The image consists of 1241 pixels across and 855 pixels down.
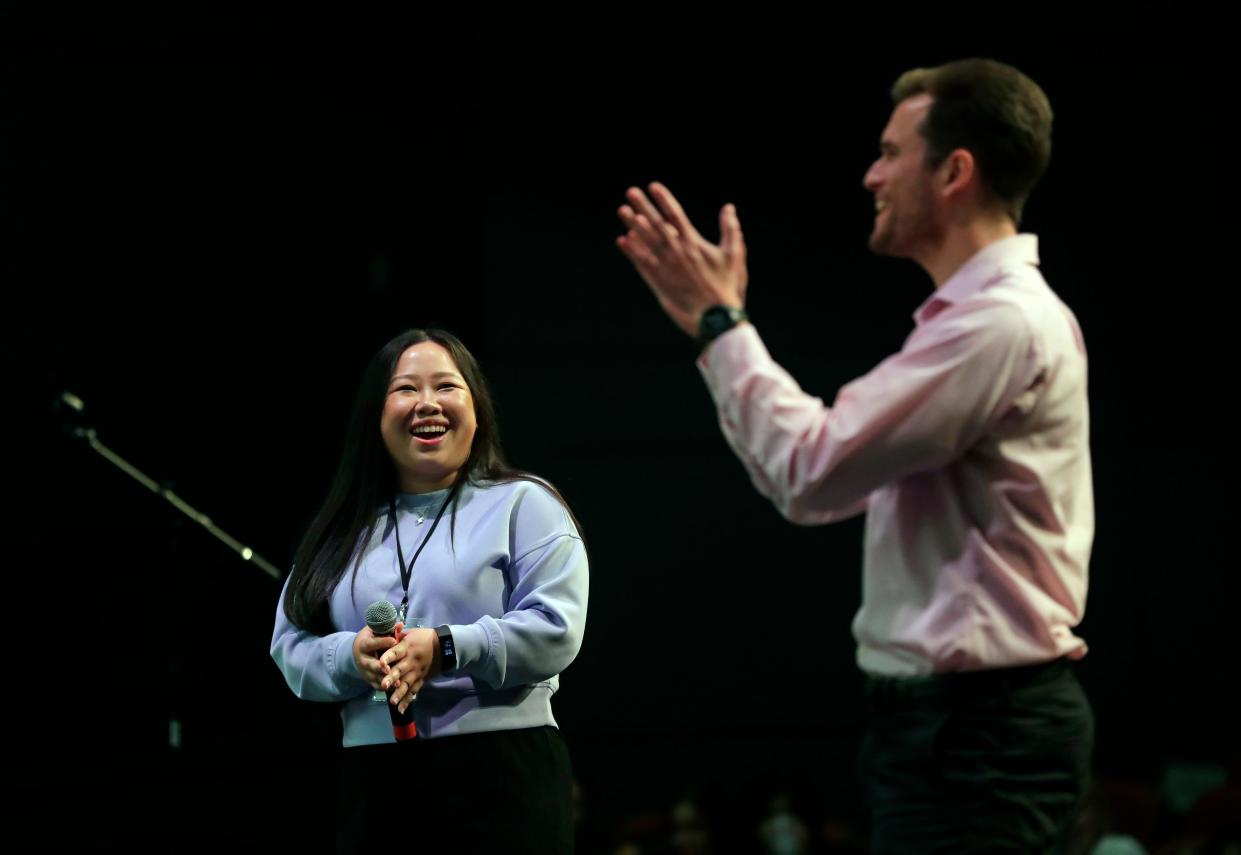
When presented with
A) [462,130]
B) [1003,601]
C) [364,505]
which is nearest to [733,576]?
[462,130]

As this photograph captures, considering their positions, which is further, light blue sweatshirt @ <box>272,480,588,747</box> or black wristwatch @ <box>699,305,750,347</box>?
light blue sweatshirt @ <box>272,480,588,747</box>

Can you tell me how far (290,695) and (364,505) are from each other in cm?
188

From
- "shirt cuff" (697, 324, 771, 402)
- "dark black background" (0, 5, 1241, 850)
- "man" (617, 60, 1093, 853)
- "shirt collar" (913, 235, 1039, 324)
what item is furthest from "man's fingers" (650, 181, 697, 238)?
"dark black background" (0, 5, 1241, 850)

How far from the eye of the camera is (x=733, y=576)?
460 cm

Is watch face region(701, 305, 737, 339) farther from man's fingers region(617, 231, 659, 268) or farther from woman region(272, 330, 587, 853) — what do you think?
woman region(272, 330, 587, 853)

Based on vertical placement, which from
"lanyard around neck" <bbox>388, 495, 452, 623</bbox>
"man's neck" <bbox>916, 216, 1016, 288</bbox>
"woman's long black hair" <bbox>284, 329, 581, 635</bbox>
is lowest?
"lanyard around neck" <bbox>388, 495, 452, 623</bbox>

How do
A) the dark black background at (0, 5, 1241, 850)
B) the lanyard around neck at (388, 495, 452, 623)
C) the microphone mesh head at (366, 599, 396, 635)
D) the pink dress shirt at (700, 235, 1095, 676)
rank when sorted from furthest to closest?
Answer: the dark black background at (0, 5, 1241, 850) < the lanyard around neck at (388, 495, 452, 623) < the microphone mesh head at (366, 599, 396, 635) < the pink dress shirt at (700, 235, 1095, 676)

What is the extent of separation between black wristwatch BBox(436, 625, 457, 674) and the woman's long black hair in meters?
0.27

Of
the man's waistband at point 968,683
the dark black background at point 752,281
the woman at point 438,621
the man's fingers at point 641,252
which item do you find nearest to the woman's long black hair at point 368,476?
the woman at point 438,621

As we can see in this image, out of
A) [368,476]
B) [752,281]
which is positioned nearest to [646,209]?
[368,476]

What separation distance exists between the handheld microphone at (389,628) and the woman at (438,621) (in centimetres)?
1

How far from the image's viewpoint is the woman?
2178 millimetres

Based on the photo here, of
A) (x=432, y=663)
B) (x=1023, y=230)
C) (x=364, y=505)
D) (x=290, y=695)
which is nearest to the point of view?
(x=432, y=663)

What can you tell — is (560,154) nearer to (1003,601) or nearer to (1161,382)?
(1161,382)
